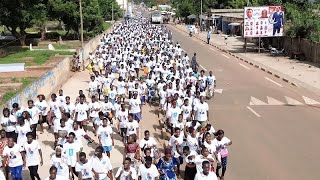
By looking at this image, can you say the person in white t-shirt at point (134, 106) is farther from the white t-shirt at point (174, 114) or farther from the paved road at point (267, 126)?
the paved road at point (267, 126)

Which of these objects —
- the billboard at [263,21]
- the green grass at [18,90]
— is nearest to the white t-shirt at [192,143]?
the green grass at [18,90]

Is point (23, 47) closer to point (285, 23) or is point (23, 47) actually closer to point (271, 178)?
point (285, 23)

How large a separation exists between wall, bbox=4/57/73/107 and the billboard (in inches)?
629

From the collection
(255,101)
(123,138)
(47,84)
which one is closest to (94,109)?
(123,138)

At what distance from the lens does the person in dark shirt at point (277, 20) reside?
3797 centimetres

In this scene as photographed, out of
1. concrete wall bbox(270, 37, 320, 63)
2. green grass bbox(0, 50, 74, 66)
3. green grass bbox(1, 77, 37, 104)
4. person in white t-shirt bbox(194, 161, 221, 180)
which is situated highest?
concrete wall bbox(270, 37, 320, 63)

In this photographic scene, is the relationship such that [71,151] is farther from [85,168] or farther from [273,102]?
[273,102]

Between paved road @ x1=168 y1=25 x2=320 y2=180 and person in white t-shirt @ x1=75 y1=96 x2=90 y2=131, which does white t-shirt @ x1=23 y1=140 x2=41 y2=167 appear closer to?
person in white t-shirt @ x1=75 y1=96 x2=90 y2=131

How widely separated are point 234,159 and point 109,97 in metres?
5.16

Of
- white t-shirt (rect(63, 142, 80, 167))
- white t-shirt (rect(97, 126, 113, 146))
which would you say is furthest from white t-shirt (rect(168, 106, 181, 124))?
white t-shirt (rect(63, 142, 80, 167))

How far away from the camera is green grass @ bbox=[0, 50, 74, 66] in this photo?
1395 inches

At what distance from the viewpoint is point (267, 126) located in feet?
52.9

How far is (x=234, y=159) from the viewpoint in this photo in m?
12.6

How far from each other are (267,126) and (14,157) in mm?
9286
